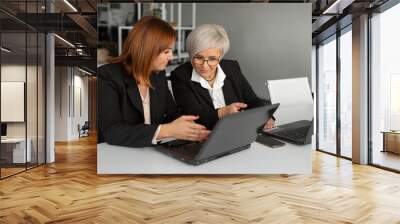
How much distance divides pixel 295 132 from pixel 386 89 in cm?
222

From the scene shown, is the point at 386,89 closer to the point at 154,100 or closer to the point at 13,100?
the point at 154,100

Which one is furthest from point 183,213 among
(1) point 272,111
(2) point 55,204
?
(1) point 272,111

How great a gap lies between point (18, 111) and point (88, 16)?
210 centimetres

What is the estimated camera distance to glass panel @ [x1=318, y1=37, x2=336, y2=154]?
29.5 ft

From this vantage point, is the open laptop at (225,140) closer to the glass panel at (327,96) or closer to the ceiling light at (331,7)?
the ceiling light at (331,7)

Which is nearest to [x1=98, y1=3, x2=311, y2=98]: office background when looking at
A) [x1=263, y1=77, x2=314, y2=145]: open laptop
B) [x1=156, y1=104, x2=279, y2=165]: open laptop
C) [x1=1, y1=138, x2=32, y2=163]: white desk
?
[x1=263, y1=77, x2=314, y2=145]: open laptop

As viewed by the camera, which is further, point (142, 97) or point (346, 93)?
point (346, 93)

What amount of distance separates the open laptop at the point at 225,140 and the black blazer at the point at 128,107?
37 cm

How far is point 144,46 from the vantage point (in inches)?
188

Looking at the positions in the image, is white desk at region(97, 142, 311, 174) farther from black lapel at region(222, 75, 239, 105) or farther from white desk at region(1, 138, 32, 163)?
white desk at region(1, 138, 32, 163)

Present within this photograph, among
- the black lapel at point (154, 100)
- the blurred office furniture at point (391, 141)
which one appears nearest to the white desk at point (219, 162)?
the black lapel at point (154, 100)

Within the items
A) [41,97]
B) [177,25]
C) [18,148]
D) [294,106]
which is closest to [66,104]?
[41,97]

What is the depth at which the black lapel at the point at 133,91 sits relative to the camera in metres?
4.61

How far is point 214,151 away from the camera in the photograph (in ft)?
16.7
